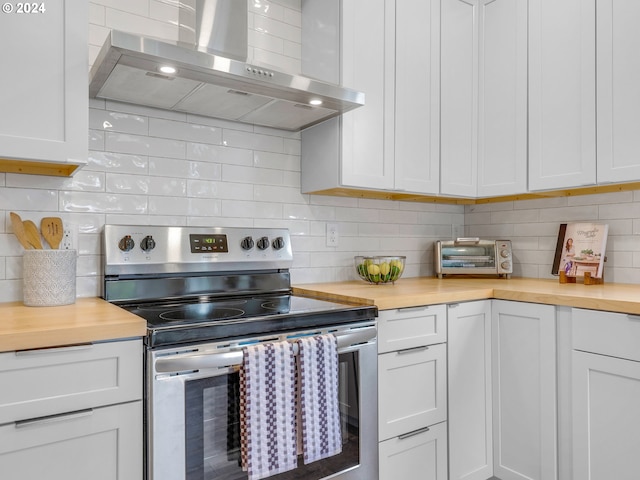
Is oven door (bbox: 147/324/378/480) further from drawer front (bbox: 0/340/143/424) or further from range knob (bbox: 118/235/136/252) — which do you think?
range knob (bbox: 118/235/136/252)

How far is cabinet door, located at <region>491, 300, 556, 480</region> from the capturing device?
6.13 feet

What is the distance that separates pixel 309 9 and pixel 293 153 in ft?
2.27

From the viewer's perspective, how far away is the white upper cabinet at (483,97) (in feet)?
7.91

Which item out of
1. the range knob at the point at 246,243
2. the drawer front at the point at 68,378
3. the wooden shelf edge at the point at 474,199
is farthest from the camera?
the wooden shelf edge at the point at 474,199

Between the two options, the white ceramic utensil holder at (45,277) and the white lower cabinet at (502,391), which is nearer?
the white ceramic utensil holder at (45,277)

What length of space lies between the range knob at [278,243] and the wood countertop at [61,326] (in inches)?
32.6

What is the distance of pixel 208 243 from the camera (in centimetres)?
201

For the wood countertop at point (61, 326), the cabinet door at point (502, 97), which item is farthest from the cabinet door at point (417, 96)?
the wood countertop at point (61, 326)

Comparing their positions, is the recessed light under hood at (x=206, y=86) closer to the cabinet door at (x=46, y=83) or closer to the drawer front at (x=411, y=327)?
the cabinet door at (x=46, y=83)

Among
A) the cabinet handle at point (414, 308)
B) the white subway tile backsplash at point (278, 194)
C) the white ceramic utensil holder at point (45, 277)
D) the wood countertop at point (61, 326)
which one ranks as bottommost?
the cabinet handle at point (414, 308)

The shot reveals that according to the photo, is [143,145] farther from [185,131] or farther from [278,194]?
[278,194]

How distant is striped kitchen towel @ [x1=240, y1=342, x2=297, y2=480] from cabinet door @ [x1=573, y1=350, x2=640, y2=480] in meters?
1.08

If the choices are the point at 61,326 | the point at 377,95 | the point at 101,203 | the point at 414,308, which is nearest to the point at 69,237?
the point at 101,203

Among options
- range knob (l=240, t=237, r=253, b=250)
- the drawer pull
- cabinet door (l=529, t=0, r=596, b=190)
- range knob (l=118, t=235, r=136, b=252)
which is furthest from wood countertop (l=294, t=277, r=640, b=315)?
range knob (l=118, t=235, r=136, b=252)
